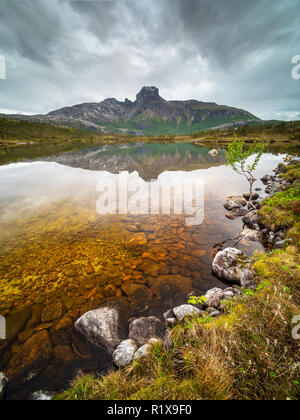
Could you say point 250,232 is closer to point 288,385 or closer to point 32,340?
point 288,385

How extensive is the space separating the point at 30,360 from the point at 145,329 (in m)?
3.72

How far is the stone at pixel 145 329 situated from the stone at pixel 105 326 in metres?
0.41

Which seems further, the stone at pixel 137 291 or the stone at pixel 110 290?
the stone at pixel 110 290

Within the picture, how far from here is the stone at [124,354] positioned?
4.55 m

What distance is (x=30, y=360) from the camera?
5160 mm

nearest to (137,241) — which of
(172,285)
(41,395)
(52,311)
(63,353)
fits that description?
(172,285)

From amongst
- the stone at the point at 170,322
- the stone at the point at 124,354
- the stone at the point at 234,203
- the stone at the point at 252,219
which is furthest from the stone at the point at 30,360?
the stone at the point at 234,203

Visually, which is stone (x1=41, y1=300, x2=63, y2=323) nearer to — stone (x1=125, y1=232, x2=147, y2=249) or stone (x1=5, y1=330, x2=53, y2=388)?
stone (x1=5, y1=330, x2=53, y2=388)

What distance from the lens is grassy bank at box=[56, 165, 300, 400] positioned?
2740 mm

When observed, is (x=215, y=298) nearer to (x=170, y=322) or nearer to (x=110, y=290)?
(x=170, y=322)

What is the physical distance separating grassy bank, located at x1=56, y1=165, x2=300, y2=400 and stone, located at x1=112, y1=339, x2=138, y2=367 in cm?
70

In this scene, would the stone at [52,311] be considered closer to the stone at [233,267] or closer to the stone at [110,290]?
the stone at [110,290]

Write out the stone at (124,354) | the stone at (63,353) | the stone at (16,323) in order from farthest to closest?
the stone at (16,323) → the stone at (63,353) → the stone at (124,354)
